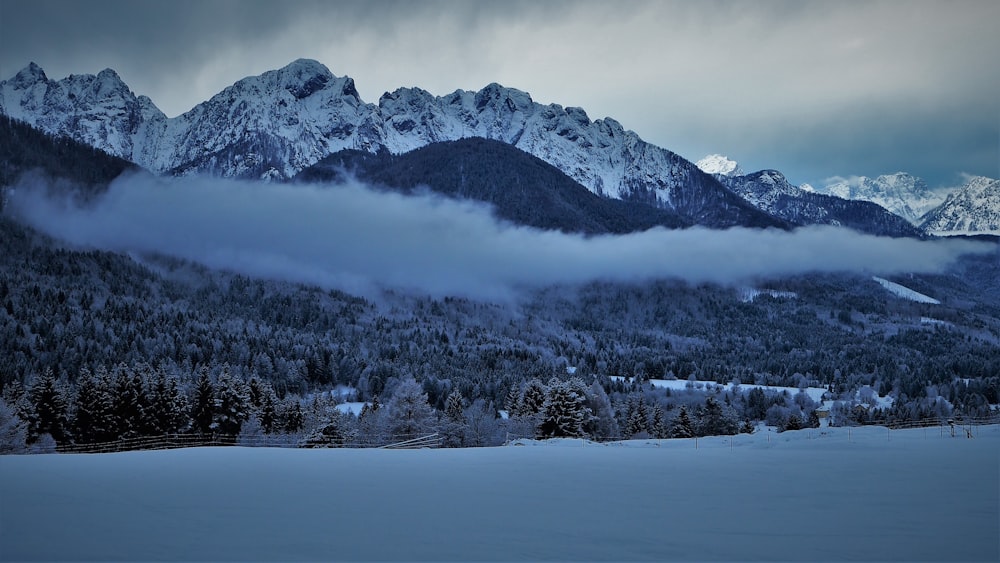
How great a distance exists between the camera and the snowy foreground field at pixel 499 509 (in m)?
13.4

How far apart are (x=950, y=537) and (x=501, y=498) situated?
10728mm

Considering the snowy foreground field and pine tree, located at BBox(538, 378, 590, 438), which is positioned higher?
the snowy foreground field

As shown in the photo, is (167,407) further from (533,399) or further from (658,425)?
(658,425)

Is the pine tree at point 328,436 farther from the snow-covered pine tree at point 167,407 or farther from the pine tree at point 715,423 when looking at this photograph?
the pine tree at point 715,423

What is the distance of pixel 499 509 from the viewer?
722 inches

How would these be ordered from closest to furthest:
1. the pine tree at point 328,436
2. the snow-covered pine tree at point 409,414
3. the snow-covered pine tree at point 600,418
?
the pine tree at point 328,436 → the snow-covered pine tree at point 409,414 → the snow-covered pine tree at point 600,418

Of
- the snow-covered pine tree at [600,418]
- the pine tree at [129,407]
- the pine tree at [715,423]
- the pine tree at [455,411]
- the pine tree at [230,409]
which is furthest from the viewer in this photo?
the pine tree at [715,423]

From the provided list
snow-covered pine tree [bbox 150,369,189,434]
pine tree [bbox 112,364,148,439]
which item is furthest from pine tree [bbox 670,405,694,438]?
→ pine tree [bbox 112,364,148,439]

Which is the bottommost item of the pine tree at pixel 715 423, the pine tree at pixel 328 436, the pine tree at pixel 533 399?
the pine tree at pixel 715 423

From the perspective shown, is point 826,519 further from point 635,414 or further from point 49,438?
point 635,414

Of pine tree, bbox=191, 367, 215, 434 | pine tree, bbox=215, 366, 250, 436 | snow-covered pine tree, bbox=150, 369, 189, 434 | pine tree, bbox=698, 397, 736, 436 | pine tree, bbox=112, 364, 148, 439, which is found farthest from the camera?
pine tree, bbox=698, 397, 736, 436

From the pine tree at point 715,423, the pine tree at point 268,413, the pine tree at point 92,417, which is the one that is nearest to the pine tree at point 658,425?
the pine tree at point 715,423

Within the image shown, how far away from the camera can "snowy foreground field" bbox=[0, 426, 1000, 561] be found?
13.4 meters

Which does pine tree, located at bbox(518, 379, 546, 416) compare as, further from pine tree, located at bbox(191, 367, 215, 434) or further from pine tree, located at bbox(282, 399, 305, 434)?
pine tree, located at bbox(191, 367, 215, 434)
